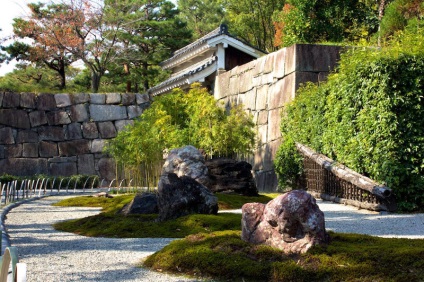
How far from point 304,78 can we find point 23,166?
1088 centimetres

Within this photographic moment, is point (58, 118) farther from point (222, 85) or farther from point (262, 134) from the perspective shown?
point (262, 134)

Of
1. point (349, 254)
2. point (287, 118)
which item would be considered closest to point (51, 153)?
point (287, 118)

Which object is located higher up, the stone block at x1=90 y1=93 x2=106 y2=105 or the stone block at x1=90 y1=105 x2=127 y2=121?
the stone block at x1=90 y1=93 x2=106 y2=105

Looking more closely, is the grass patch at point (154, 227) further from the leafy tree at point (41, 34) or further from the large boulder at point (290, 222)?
the leafy tree at point (41, 34)

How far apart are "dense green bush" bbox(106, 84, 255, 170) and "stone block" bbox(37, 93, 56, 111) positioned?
5.59 metres

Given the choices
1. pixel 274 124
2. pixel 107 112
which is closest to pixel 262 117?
pixel 274 124

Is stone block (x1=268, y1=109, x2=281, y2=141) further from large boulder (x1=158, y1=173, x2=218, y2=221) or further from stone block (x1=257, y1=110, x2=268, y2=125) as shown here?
large boulder (x1=158, y1=173, x2=218, y2=221)

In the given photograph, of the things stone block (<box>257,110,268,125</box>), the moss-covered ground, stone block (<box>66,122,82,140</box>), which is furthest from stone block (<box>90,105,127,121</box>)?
the moss-covered ground

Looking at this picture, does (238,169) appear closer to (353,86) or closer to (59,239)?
(353,86)

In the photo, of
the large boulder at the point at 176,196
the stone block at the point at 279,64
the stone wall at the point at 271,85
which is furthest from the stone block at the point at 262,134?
the large boulder at the point at 176,196

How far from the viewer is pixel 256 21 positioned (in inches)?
1207

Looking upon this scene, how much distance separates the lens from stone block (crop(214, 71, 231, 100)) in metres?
18.7

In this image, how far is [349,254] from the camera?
192 inches

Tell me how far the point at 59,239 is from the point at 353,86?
17.8 ft
